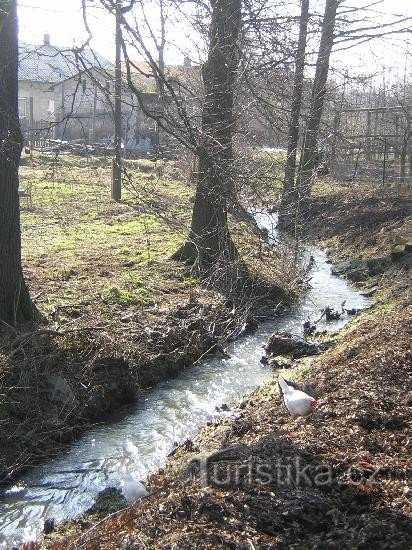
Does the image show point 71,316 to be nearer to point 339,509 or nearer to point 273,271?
point 273,271

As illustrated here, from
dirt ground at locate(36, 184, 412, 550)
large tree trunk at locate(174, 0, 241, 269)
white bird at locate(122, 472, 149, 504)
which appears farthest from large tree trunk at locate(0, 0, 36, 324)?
white bird at locate(122, 472, 149, 504)

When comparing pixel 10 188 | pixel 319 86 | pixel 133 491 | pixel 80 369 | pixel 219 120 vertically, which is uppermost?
pixel 319 86

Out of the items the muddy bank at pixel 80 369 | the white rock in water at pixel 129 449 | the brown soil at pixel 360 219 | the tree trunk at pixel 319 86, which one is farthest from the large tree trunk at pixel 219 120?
the brown soil at pixel 360 219

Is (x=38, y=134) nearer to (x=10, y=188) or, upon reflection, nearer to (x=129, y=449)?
(x=10, y=188)

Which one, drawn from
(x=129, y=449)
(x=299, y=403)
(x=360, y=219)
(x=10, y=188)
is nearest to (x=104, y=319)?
(x=10, y=188)

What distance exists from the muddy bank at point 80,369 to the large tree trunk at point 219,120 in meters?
1.46

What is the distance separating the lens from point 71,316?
9703 millimetres

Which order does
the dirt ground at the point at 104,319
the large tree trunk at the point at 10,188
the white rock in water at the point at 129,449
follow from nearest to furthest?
the white rock in water at the point at 129,449, the dirt ground at the point at 104,319, the large tree trunk at the point at 10,188

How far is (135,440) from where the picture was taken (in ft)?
24.8

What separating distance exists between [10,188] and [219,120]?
3059mm

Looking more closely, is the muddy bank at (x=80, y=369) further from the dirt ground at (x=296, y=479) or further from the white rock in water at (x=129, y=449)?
the dirt ground at (x=296, y=479)

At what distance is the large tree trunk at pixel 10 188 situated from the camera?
7.94m

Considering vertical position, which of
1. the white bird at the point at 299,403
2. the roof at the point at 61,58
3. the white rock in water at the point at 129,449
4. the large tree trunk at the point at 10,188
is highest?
the roof at the point at 61,58

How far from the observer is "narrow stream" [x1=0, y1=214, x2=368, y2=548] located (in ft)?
20.1
